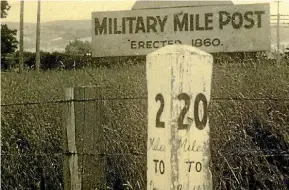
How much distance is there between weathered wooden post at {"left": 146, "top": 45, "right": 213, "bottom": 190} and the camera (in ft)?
7.53

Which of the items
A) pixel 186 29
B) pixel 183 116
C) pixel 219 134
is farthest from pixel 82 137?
pixel 186 29

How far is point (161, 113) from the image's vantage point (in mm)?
2338

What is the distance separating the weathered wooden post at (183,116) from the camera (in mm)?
2295

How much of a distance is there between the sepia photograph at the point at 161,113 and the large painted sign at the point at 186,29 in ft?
0.05

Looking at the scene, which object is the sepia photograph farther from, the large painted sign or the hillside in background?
the hillside in background

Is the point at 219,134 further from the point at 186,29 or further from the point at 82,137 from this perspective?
the point at 186,29

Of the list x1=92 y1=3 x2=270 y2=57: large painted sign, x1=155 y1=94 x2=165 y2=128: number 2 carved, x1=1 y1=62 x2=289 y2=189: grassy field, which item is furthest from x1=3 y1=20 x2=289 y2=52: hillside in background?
x1=155 y1=94 x2=165 y2=128: number 2 carved

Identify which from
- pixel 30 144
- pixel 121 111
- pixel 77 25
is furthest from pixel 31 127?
pixel 77 25

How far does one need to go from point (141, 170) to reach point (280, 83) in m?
1.59

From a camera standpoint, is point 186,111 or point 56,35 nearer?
point 186,111

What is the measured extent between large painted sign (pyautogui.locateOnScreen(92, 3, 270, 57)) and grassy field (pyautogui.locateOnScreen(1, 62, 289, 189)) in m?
2.01

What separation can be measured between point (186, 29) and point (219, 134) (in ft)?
12.3

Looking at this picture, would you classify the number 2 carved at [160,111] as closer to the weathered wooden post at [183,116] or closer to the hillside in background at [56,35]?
the weathered wooden post at [183,116]

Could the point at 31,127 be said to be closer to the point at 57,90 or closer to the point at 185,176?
the point at 57,90
